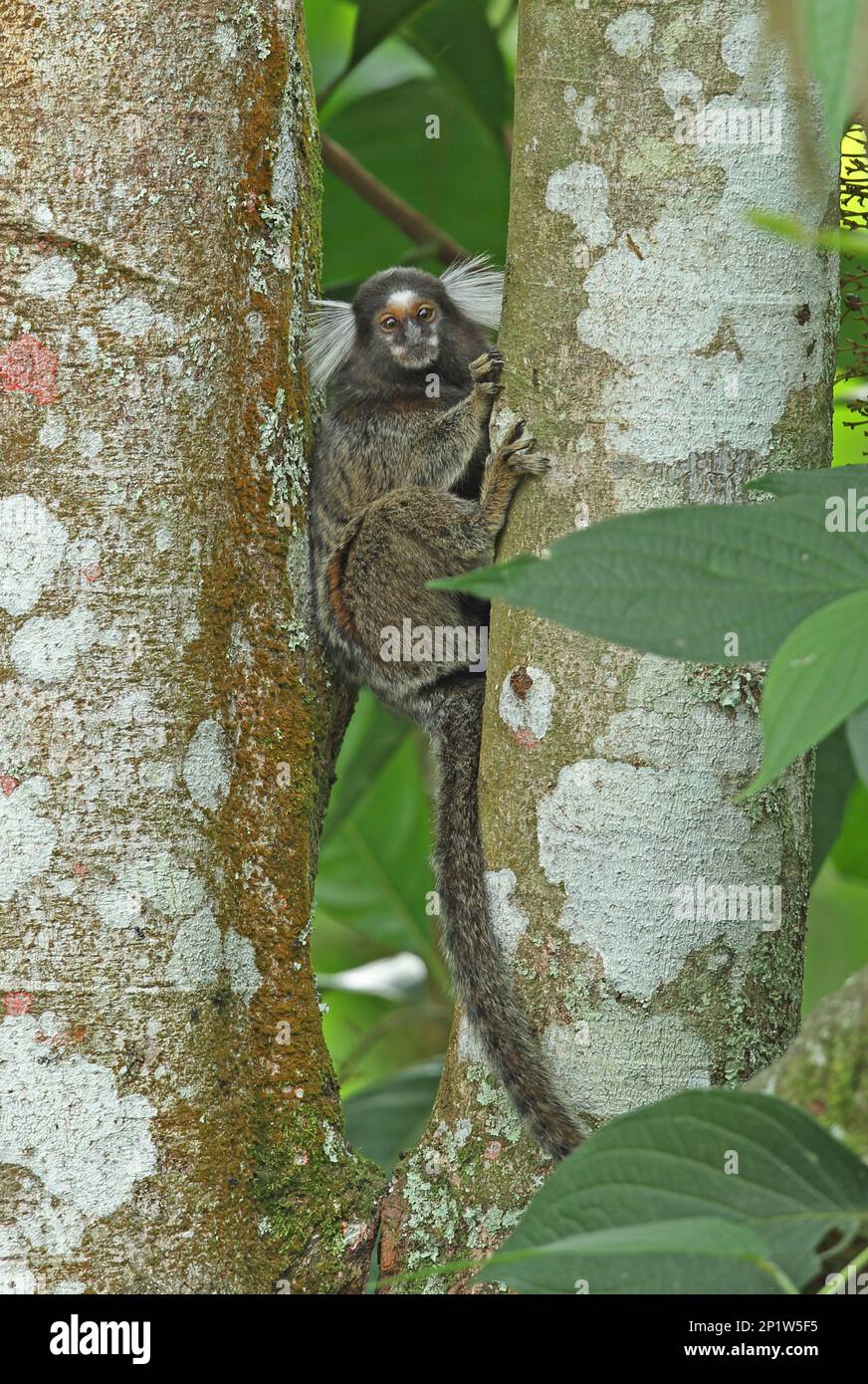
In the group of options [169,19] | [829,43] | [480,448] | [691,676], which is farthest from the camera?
[480,448]

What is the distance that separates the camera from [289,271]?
6.96 ft

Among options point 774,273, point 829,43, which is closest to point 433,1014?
point 774,273

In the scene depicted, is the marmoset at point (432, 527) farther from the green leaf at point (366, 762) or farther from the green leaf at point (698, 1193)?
the green leaf at point (698, 1193)

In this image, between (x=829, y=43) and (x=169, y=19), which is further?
(x=169, y=19)

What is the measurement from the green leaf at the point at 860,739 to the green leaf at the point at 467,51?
8.99 ft

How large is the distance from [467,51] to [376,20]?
1.43 feet

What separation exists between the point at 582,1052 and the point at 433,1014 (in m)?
1.97

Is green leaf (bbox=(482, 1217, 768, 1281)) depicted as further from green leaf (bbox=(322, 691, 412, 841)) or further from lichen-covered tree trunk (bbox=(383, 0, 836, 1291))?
green leaf (bbox=(322, 691, 412, 841))

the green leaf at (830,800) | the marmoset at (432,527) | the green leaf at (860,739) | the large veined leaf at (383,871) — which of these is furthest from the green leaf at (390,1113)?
the green leaf at (860,739)

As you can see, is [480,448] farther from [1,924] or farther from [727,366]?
[1,924]

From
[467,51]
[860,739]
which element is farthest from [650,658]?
[467,51]

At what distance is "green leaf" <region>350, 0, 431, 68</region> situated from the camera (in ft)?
9.29

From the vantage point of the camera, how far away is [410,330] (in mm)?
3201

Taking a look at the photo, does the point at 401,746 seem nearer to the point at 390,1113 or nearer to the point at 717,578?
the point at 390,1113
